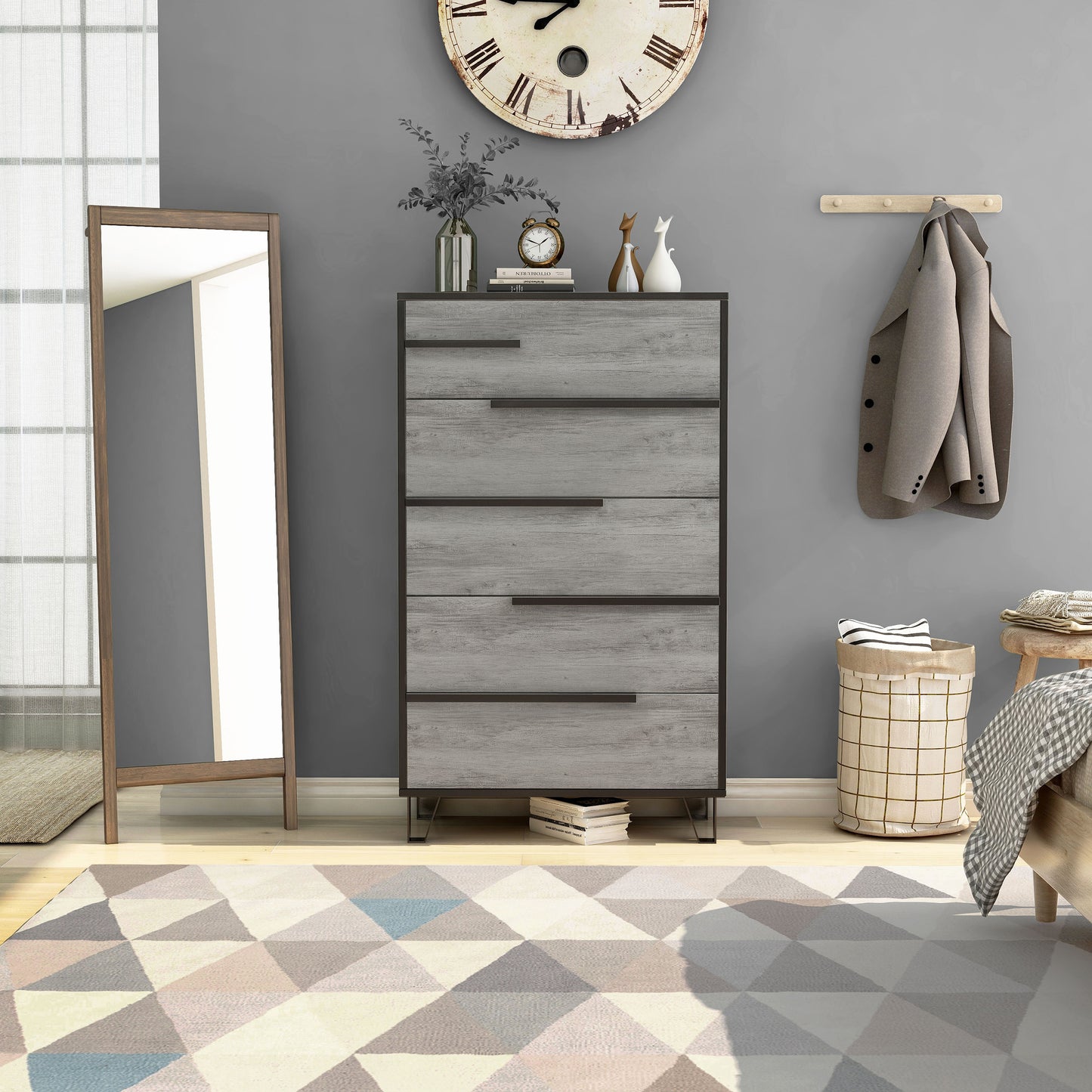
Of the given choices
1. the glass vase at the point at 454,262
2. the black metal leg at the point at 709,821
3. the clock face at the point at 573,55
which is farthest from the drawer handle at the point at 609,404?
the black metal leg at the point at 709,821

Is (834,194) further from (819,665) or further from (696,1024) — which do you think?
(696,1024)

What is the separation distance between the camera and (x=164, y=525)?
9.48ft

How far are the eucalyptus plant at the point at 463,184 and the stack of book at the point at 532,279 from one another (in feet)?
0.71

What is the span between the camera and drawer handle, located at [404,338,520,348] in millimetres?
2689

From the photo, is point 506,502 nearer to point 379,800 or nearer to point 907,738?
point 379,800

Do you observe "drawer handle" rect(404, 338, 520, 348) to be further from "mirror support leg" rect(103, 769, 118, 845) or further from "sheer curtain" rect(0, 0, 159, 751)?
"sheer curtain" rect(0, 0, 159, 751)

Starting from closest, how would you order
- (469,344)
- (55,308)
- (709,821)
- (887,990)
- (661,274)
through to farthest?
(887,990) → (469,344) → (661,274) → (709,821) → (55,308)

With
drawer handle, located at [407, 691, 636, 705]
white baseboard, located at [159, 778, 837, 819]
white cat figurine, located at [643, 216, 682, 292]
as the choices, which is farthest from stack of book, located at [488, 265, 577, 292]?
white baseboard, located at [159, 778, 837, 819]

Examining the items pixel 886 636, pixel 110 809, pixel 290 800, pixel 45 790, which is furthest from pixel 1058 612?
pixel 45 790

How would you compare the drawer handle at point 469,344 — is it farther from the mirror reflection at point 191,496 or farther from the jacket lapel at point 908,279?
the jacket lapel at point 908,279

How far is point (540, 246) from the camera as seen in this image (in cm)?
285

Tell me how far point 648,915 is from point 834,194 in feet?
6.64

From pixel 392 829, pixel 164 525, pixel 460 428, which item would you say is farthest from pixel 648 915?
pixel 164 525

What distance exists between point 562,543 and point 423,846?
2.89ft
